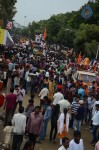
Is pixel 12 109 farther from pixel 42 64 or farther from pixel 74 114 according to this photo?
pixel 42 64

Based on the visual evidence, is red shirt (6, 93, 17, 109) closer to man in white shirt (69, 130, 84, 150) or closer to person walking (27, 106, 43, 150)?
person walking (27, 106, 43, 150)

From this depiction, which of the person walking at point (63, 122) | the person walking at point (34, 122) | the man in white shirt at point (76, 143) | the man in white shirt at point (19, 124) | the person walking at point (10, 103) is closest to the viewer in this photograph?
the man in white shirt at point (76, 143)

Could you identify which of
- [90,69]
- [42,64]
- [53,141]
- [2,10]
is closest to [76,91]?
[53,141]

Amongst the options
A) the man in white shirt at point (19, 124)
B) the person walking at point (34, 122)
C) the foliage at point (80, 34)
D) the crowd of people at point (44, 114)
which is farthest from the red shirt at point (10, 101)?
the foliage at point (80, 34)

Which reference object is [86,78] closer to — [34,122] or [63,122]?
[63,122]

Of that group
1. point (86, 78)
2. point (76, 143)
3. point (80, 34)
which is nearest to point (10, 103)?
point (76, 143)

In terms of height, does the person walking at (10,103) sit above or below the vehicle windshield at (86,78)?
above

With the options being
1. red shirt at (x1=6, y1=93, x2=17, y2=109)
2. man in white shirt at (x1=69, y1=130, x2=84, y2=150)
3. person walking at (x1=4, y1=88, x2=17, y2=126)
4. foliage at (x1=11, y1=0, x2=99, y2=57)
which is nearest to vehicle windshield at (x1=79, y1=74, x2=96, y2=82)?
person walking at (x1=4, y1=88, x2=17, y2=126)

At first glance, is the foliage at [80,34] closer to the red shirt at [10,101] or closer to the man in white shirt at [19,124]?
the red shirt at [10,101]

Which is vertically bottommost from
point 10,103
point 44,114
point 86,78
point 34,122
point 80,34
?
point 86,78

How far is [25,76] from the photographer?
21.7 m

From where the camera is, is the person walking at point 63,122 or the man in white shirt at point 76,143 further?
the person walking at point 63,122

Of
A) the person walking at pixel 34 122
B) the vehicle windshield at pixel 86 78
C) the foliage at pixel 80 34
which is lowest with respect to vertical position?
the vehicle windshield at pixel 86 78

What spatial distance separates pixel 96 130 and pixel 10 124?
13.3 ft
